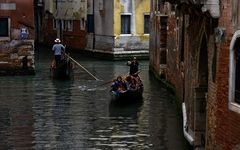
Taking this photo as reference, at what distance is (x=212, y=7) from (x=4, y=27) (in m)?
11.1

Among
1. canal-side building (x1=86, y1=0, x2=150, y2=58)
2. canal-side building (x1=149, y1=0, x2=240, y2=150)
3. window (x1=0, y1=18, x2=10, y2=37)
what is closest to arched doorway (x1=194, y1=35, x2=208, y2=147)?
canal-side building (x1=149, y1=0, x2=240, y2=150)

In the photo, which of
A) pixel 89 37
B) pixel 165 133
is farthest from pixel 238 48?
pixel 89 37

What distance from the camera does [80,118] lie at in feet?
35.3

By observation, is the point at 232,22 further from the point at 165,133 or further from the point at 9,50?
the point at 9,50

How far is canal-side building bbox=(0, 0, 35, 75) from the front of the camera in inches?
650

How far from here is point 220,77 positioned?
6.34 m

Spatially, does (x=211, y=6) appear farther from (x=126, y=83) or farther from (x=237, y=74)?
(x=126, y=83)

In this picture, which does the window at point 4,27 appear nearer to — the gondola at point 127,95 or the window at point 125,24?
the gondola at point 127,95

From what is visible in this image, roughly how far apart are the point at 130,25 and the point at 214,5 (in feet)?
55.6

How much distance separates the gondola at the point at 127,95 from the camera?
12.3 meters

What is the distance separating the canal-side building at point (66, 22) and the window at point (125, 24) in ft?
9.69

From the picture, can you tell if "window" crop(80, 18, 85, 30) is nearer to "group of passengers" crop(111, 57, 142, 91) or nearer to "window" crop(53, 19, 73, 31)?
"window" crop(53, 19, 73, 31)

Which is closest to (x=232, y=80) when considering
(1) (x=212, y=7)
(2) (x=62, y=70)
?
(1) (x=212, y=7)

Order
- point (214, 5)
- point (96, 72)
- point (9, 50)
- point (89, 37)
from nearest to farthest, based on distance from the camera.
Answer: point (214, 5), point (9, 50), point (96, 72), point (89, 37)
